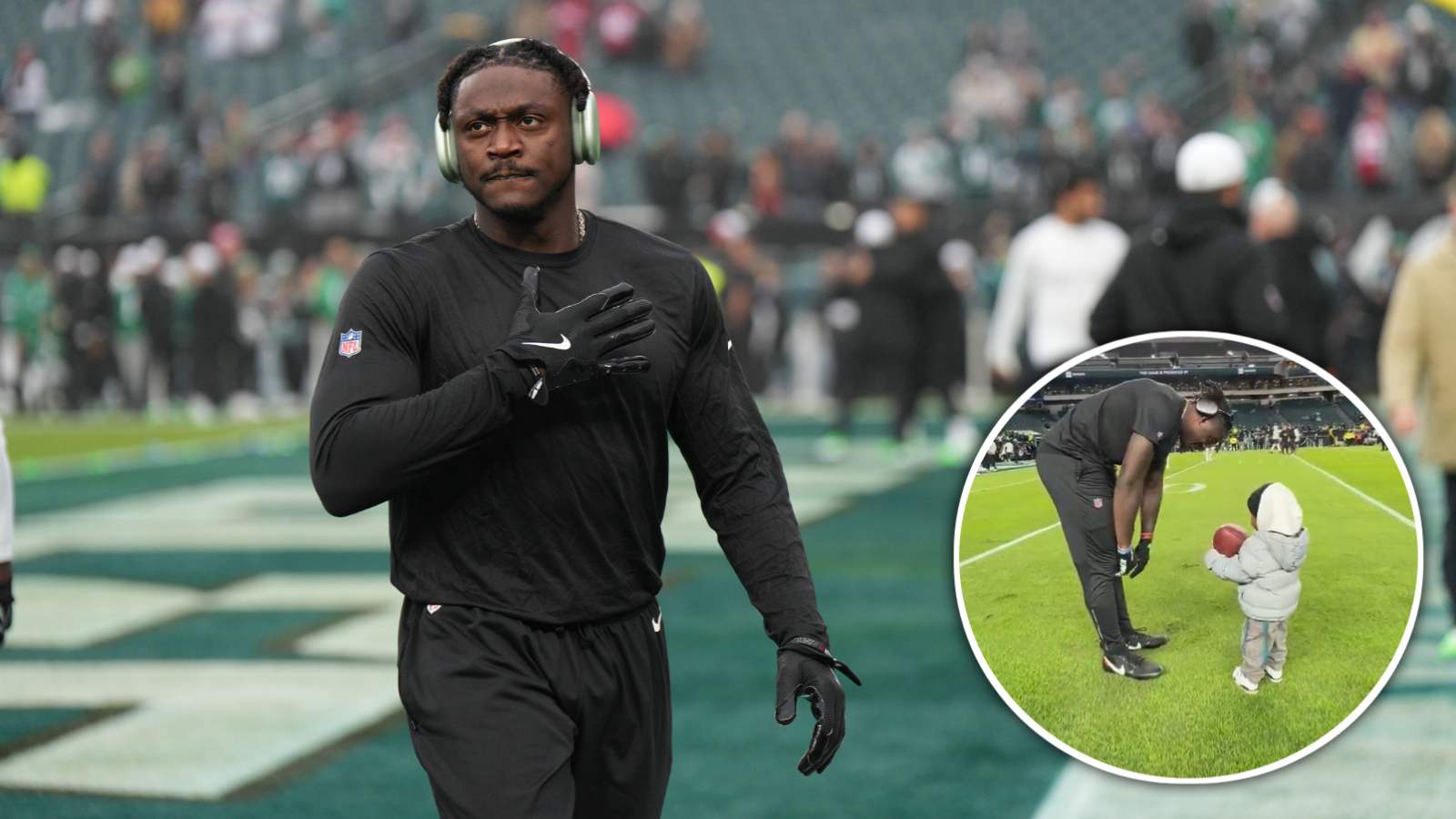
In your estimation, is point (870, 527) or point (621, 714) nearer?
point (621, 714)

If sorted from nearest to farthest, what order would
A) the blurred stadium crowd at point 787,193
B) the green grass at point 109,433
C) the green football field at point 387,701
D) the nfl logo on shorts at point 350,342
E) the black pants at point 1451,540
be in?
the nfl logo on shorts at point 350,342 < the green football field at point 387,701 < the black pants at point 1451,540 < the green grass at point 109,433 < the blurred stadium crowd at point 787,193

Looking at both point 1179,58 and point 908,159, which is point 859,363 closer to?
point 908,159

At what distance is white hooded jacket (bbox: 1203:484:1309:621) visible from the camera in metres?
2.80

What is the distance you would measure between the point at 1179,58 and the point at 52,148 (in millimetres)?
16719

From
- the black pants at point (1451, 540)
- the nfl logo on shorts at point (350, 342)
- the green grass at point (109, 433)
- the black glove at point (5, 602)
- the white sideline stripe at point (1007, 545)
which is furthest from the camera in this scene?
the green grass at point (109, 433)

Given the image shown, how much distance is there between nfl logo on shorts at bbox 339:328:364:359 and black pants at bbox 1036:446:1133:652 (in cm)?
105

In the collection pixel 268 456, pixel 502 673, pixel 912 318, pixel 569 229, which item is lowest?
pixel 268 456

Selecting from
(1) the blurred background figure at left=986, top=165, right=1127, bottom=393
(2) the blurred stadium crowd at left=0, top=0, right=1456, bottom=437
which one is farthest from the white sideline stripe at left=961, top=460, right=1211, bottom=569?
(2) the blurred stadium crowd at left=0, top=0, right=1456, bottom=437

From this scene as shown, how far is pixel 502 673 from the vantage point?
3.24m

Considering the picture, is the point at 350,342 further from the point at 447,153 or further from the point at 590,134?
the point at 590,134

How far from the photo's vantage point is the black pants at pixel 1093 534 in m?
2.85

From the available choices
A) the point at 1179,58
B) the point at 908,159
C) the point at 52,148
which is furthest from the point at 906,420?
the point at 52,148

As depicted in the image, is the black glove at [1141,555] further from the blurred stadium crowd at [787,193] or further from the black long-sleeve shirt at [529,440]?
the blurred stadium crowd at [787,193]

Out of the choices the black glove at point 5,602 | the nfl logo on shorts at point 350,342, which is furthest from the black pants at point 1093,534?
the black glove at point 5,602
